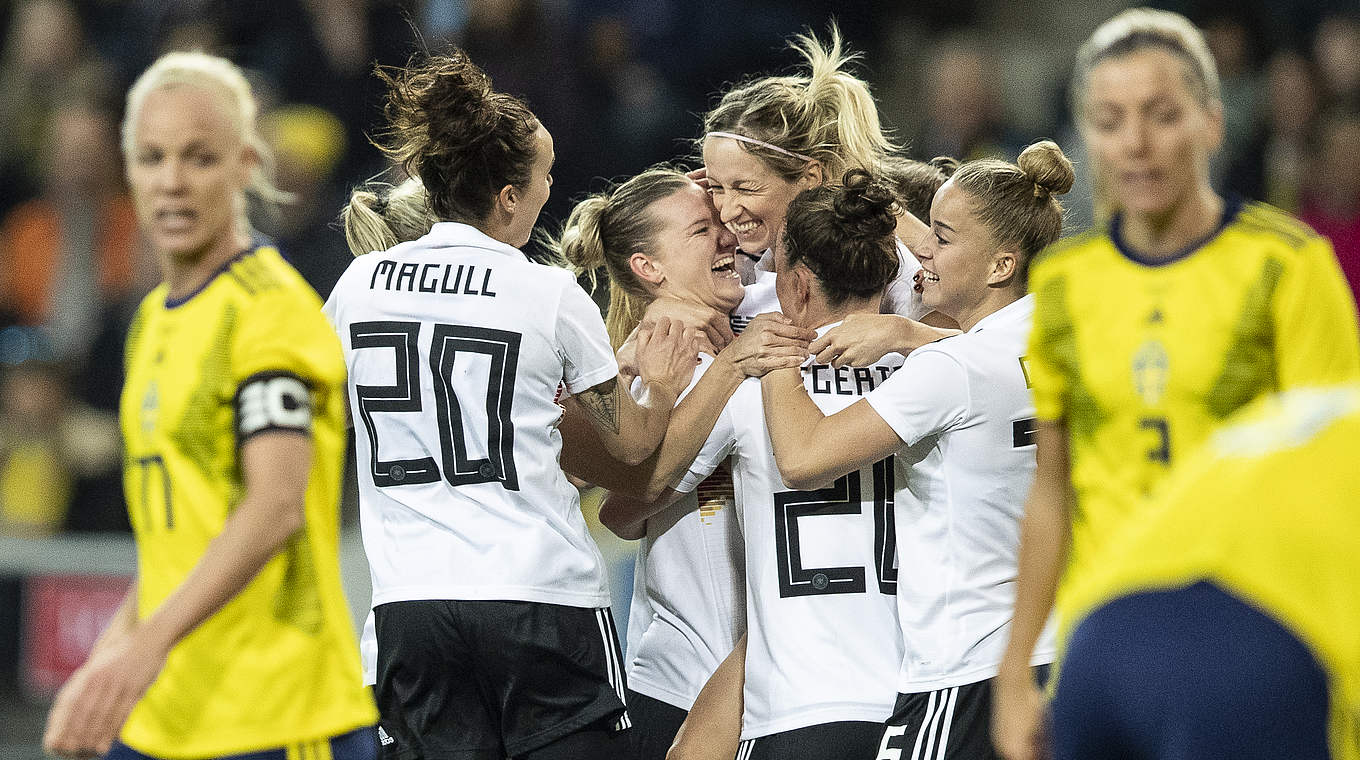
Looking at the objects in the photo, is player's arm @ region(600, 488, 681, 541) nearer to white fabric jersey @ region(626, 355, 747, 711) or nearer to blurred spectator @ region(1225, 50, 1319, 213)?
white fabric jersey @ region(626, 355, 747, 711)

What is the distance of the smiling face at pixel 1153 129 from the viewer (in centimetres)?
287

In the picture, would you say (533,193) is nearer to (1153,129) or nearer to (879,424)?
(879,424)

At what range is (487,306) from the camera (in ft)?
12.7

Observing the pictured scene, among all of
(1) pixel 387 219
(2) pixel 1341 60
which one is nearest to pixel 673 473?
(1) pixel 387 219

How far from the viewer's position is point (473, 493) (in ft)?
12.7

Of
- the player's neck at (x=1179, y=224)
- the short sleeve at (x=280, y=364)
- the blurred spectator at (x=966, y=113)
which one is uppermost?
the blurred spectator at (x=966, y=113)

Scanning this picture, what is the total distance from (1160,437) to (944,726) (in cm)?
108

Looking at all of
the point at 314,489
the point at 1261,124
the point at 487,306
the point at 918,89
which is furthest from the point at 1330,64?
the point at 314,489

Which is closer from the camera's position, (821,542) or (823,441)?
(823,441)

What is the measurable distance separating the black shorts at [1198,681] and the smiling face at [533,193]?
221 centimetres

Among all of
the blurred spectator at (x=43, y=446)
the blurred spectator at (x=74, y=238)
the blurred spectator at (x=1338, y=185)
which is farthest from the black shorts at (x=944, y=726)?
the blurred spectator at (x=74, y=238)

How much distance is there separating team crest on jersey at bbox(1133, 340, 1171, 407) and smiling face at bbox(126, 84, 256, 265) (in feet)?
5.82

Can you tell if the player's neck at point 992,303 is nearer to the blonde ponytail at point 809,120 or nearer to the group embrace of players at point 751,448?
the group embrace of players at point 751,448

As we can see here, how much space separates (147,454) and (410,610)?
986 millimetres
